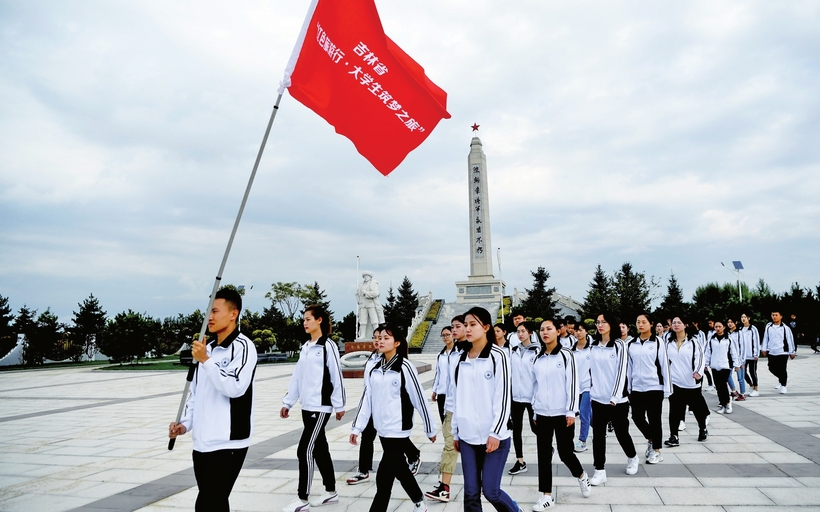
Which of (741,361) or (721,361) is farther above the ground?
(721,361)

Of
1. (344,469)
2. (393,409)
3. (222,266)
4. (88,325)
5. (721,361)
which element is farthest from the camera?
(88,325)

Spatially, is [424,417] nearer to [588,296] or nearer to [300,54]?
[300,54]

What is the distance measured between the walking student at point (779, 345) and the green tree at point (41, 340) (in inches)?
1365

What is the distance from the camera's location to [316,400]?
4461mm

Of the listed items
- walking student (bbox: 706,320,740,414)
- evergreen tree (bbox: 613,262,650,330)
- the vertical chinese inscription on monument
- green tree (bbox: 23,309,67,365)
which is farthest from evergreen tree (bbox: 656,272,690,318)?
green tree (bbox: 23,309,67,365)

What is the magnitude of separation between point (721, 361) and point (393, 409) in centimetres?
720

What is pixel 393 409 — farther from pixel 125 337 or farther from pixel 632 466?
pixel 125 337

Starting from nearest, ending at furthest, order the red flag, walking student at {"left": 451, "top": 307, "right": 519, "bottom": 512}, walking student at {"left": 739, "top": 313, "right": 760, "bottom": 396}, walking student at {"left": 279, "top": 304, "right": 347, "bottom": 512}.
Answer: walking student at {"left": 451, "top": 307, "right": 519, "bottom": 512}
walking student at {"left": 279, "top": 304, "right": 347, "bottom": 512}
the red flag
walking student at {"left": 739, "top": 313, "right": 760, "bottom": 396}

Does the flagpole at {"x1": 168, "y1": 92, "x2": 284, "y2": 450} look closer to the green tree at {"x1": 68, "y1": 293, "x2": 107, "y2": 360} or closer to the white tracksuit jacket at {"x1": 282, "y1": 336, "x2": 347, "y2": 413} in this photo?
the white tracksuit jacket at {"x1": 282, "y1": 336, "x2": 347, "y2": 413}

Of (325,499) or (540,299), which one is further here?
(540,299)

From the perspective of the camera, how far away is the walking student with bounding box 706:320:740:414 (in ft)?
28.2

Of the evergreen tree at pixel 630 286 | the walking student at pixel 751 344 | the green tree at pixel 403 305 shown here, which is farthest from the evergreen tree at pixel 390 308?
the walking student at pixel 751 344

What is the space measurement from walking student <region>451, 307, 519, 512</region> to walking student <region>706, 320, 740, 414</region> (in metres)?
7.10

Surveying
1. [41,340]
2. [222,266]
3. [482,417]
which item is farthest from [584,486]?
[41,340]
